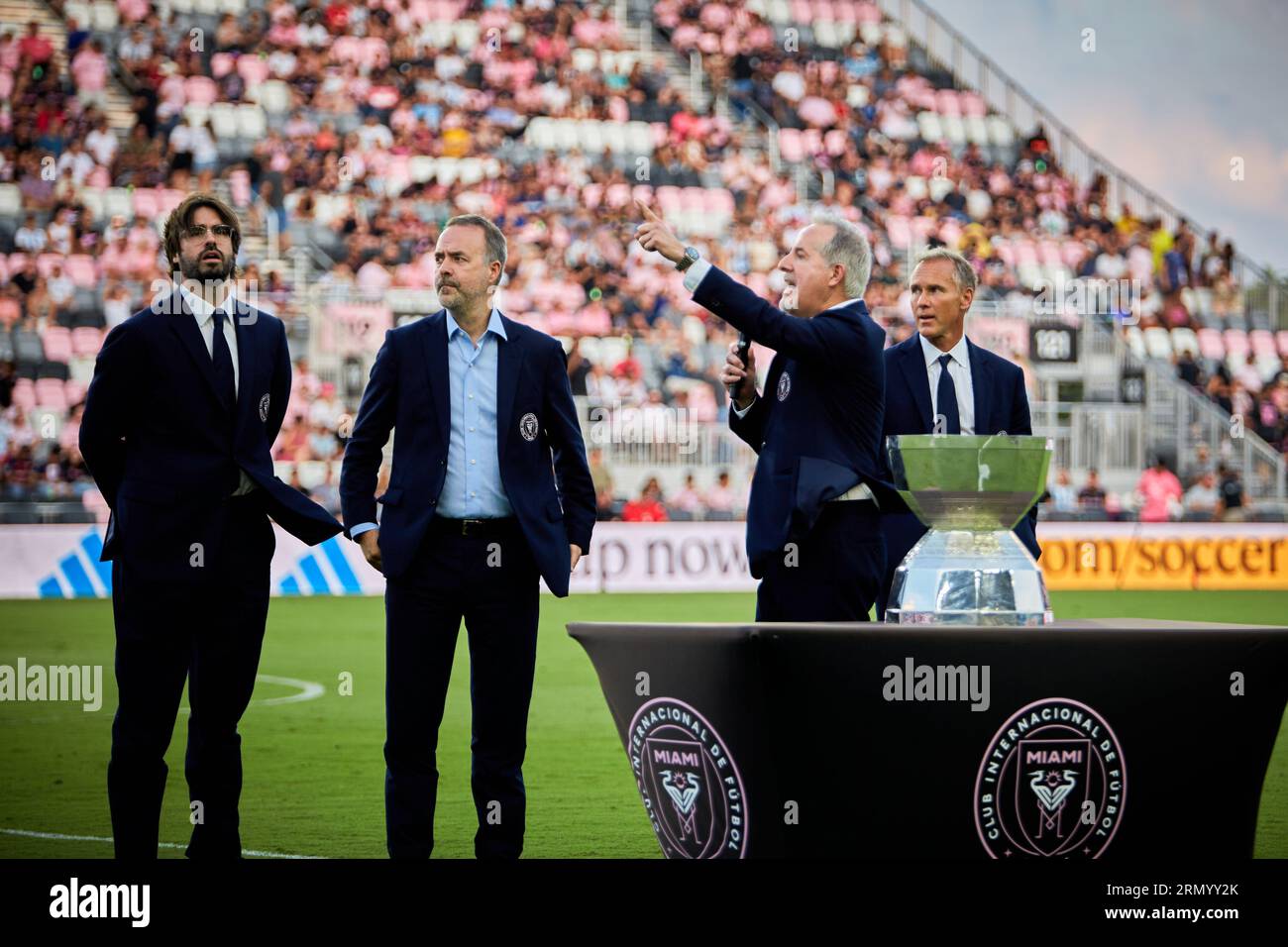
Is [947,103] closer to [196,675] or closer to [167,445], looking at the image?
[167,445]

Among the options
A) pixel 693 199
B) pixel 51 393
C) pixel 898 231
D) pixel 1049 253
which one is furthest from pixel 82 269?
pixel 1049 253

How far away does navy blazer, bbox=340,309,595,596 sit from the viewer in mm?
5391

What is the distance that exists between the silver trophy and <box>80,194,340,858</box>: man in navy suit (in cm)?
197

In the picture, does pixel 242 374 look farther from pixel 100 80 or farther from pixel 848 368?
pixel 100 80

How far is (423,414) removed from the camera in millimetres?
5496

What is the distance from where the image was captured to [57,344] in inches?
856

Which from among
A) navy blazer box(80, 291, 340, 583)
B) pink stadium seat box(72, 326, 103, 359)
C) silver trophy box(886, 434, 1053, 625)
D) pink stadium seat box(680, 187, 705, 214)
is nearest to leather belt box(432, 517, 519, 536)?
navy blazer box(80, 291, 340, 583)

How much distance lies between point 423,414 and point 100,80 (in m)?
22.6

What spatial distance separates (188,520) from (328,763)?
13.2 ft

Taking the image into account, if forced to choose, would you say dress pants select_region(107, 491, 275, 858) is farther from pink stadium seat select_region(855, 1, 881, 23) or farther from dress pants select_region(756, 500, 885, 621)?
pink stadium seat select_region(855, 1, 881, 23)

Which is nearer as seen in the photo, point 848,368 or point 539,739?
point 848,368

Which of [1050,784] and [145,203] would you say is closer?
[1050,784]

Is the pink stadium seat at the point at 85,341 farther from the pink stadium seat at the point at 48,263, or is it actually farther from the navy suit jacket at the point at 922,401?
the navy suit jacket at the point at 922,401
